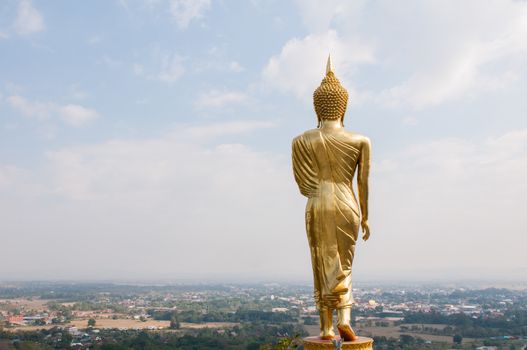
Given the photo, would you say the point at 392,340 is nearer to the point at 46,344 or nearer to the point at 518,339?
the point at 518,339

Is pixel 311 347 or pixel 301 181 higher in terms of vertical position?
pixel 301 181

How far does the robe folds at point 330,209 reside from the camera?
6578mm

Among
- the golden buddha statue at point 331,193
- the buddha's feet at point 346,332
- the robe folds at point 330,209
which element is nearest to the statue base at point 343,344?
the buddha's feet at point 346,332

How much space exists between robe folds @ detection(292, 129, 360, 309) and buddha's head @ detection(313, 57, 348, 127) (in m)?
0.23

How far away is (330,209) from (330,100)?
1.20 metres

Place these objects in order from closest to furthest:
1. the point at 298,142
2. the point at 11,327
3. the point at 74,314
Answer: the point at 298,142 < the point at 11,327 < the point at 74,314

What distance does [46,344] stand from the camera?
4344 centimetres

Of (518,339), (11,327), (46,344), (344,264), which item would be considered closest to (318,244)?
(344,264)

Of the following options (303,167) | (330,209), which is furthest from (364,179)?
(303,167)

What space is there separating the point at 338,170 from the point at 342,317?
155cm

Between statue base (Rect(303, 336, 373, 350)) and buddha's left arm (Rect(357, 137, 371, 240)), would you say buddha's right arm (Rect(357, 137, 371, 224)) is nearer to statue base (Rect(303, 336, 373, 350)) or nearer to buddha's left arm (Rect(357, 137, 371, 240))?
buddha's left arm (Rect(357, 137, 371, 240))

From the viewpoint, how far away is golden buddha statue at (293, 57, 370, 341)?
6.57 meters

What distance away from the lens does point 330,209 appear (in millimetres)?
6582

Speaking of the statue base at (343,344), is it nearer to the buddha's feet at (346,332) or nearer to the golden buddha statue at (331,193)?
the buddha's feet at (346,332)
